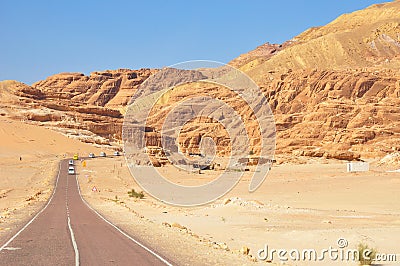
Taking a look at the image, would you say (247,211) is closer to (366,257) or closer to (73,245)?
(73,245)

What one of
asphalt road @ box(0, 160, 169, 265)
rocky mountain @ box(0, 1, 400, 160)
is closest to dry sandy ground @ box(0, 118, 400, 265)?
asphalt road @ box(0, 160, 169, 265)

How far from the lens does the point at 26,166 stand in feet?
244

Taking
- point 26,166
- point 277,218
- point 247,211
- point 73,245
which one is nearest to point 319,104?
point 26,166

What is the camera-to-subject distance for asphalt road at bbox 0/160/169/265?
44.1ft

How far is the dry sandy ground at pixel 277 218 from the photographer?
1595 centimetres

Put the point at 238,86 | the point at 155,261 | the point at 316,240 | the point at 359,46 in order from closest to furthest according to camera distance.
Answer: the point at 155,261 < the point at 316,240 < the point at 238,86 < the point at 359,46

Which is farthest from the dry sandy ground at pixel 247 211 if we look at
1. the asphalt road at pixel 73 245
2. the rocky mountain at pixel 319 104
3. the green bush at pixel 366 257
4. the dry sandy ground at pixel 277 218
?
the rocky mountain at pixel 319 104

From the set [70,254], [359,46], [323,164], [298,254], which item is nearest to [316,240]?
[298,254]

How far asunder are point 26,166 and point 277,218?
190ft

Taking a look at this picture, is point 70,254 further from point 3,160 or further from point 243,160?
point 3,160

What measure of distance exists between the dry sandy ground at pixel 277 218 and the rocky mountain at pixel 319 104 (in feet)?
89.4

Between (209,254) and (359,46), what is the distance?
515ft

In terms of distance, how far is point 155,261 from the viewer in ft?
43.9

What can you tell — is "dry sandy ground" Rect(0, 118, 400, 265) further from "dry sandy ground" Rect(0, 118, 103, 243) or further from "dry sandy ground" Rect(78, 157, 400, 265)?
"dry sandy ground" Rect(0, 118, 103, 243)
